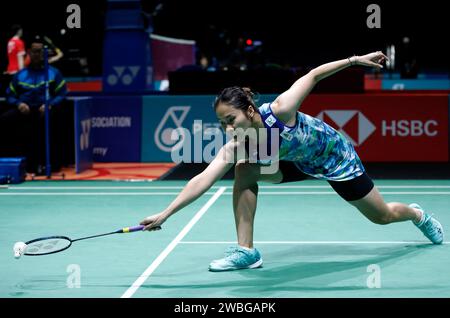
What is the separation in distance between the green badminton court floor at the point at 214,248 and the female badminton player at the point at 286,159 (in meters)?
0.27

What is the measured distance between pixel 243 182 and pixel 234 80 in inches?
236

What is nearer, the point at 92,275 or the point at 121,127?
the point at 92,275

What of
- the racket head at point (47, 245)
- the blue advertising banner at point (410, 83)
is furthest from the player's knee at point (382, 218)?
the blue advertising banner at point (410, 83)

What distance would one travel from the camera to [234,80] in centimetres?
1099

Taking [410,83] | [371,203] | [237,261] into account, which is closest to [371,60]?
[371,203]

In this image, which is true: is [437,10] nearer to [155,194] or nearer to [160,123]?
[160,123]

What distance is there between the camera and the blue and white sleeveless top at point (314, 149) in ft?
16.2

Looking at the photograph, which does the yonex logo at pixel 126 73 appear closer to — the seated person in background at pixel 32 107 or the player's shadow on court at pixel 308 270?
the seated person in background at pixel 32 107

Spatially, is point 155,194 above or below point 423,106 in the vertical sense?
below

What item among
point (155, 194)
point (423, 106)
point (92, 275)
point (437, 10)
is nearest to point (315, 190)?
point (155, 194)

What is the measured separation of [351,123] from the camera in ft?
34.3

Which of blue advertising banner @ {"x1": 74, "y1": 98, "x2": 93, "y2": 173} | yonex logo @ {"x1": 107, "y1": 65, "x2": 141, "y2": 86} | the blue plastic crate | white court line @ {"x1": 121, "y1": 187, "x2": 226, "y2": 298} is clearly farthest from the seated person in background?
yonex logo @ {"x1": 107, "y1": 65, "x2": 141, "y2": 86}

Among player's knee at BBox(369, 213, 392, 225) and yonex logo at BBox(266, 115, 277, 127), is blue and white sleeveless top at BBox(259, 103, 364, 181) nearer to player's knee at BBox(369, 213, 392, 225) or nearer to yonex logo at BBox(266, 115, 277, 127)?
yonex logo at BBox(266, 115, 277, 127)

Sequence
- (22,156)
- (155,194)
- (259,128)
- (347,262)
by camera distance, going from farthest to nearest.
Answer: (22,156)
(155,194)
(347,262)
(259,128)
